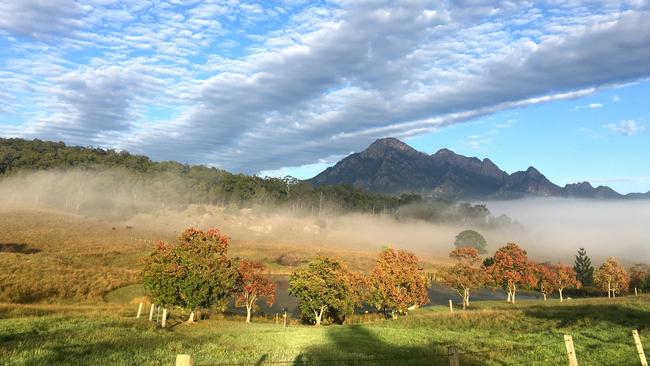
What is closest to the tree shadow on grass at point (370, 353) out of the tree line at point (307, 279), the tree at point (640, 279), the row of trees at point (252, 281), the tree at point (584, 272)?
the row of trees at point (252, 281)

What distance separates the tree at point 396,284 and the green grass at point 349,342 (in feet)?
64.3

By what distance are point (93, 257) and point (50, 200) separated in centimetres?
12227

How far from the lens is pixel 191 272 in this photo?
1948 inches

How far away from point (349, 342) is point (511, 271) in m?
64.4

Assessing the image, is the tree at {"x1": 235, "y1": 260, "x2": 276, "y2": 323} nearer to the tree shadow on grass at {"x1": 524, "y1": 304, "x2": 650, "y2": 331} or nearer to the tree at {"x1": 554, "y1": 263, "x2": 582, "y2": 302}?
the tree shadow on grass at {"x1": 524, "y1": 304, "x2": 650, "y2": 331}

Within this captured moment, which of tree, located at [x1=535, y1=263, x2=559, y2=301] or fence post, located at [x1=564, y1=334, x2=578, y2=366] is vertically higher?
fence post, located at [x1=564, y1=334, x2=578, y2=366]

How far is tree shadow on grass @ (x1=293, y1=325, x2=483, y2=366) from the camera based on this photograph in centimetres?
2320

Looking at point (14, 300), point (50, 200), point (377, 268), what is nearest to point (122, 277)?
point (14, 300)

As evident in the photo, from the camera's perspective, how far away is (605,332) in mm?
31781

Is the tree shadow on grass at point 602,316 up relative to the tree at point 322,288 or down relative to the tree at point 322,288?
up

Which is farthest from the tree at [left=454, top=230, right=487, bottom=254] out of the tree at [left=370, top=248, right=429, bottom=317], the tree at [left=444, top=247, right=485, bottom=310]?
the tree at [left=370, top=248, right=429, bottom=317]

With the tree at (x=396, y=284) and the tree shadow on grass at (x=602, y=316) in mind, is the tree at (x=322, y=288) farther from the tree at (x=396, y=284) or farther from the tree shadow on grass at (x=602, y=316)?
the tree shadow on grass at (x=602, y=316)

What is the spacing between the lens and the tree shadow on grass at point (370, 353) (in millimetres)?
23203

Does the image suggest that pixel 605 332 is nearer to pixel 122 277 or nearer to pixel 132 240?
pixel 122 277
